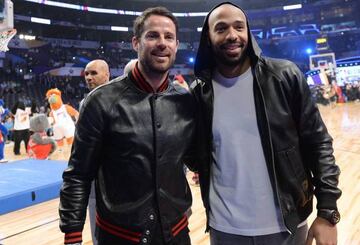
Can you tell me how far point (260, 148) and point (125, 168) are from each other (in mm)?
575

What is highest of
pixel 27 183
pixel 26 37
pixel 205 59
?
pixel 26 37

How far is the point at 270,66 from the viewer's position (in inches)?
66.2

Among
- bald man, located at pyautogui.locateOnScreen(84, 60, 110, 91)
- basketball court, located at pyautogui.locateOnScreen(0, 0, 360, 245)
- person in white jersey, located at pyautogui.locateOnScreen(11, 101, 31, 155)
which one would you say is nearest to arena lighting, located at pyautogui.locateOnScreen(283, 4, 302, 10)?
person in white jersey, located at pyautogui.locateOnScreen(11, 101, 31, 155)

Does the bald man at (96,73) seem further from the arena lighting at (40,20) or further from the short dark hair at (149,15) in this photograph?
the arena lighting at (40,20)

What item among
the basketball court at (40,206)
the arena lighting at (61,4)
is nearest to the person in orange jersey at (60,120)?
the basketball court at (40,206)

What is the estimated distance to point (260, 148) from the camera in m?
1.62

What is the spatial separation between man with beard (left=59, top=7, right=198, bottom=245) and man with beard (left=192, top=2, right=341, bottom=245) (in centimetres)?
18

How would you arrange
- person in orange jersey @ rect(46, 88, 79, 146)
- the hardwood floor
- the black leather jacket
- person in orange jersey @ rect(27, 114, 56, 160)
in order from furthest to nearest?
person in orange jersey @ rect(46, 88, 79, 146), person in orange jersey @ rect(27, 114, 56, 160), the hardwood floor, the black leather jacket

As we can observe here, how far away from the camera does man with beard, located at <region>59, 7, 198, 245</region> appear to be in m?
1.61

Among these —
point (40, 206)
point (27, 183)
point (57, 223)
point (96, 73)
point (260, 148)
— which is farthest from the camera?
point (40, 206)

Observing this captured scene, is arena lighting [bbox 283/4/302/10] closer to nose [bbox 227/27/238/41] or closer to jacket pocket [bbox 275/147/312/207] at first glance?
nose [bbox 227/27/238/41]

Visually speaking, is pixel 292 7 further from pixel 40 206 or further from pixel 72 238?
pixel 72 238

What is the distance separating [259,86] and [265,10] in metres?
41.1

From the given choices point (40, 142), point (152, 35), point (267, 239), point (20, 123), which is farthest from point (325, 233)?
point (20, 123)
